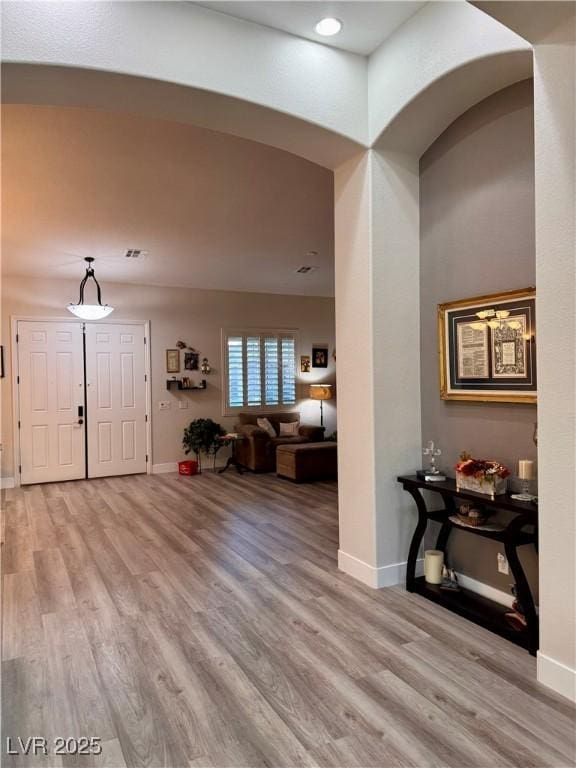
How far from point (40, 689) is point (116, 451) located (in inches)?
211

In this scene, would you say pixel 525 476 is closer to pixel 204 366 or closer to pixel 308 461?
pixel 308 461

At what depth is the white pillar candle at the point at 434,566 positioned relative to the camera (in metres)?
3.08

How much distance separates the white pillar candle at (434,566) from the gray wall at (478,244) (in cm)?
13

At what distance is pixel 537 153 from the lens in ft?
7.02

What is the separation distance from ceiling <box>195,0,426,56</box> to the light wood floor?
3.34 metres

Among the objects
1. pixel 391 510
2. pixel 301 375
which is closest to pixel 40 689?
pixel 391 510

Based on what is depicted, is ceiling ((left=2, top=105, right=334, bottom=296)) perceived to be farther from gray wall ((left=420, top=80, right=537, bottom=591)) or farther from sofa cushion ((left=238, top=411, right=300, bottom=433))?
sofa cushion ((left=238, top=411, right=300, bottom=433))

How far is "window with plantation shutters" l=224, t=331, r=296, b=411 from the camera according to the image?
8.21m

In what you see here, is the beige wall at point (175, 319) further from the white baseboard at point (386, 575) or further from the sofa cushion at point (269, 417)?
the white baseboard at point (386, 575)

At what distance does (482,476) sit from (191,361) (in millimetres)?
5879

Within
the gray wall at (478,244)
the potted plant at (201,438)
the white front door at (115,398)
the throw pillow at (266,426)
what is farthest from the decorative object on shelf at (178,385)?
the gray wall at (478,244)

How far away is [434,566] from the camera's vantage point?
3.09 meters

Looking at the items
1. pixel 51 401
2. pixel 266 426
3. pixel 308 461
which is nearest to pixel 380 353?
pixel 308 461

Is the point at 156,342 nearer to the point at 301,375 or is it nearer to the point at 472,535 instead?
the point at 301,375
